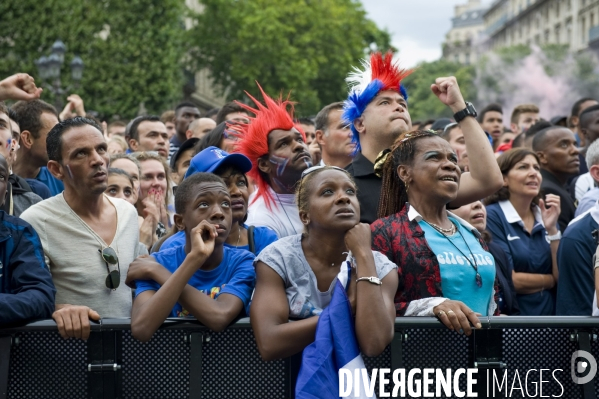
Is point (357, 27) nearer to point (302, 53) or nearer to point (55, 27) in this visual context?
point (302, 53)

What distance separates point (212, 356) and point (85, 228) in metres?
1.13

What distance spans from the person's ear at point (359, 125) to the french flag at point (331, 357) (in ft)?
6.10

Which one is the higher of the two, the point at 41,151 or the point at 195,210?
the point at 41,151

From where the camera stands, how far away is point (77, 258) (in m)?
4.25

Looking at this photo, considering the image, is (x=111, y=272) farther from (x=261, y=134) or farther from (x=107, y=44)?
(x=107, y=44)

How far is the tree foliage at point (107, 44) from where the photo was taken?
Result: 26.6m

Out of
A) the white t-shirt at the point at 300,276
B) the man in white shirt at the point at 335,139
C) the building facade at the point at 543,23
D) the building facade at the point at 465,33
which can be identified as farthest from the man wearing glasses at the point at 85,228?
the building facade at the point at 465,33

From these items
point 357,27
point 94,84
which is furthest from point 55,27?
point 357,27

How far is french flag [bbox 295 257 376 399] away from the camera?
346 cm

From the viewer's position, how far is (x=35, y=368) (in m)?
3.67

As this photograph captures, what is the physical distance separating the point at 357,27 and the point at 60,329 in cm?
4254

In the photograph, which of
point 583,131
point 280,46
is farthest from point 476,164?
point 280,46

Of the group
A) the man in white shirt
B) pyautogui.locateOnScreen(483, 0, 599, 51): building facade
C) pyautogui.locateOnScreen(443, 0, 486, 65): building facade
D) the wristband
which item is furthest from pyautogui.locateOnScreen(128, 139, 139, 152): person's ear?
pyautogui.locateOnScreen(443, 0, 486, 65): building facade

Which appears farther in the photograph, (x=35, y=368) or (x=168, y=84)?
(x=168, y=84)
